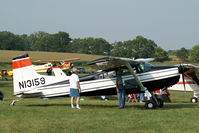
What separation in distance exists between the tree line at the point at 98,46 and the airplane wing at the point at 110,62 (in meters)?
87.9

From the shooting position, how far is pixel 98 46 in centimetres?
12300

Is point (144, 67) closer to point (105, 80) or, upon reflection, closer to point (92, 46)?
point (105, 80)

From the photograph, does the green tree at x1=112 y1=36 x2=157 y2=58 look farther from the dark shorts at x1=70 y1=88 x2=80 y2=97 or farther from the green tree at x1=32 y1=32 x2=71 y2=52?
the dark shorts at x1=70 y1=88 x2=80 y2=97

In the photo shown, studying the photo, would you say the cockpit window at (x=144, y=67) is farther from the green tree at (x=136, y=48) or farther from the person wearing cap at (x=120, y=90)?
the green tree at (x=136, y=48)

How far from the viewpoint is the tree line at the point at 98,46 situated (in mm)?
108312

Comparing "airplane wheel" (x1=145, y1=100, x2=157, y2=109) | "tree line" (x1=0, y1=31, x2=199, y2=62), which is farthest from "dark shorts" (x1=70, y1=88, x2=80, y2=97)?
"tree line" (x1=0, y1=31, x2=199, y2=62)

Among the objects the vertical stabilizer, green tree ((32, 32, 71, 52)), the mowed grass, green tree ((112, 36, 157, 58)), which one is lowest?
the mowed grass

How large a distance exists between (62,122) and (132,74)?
4664 millimetres

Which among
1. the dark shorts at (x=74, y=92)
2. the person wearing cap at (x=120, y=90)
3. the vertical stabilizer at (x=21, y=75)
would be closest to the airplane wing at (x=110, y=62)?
the person wearing cap at (x=120, y=90)

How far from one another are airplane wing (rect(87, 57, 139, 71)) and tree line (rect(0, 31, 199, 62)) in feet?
288

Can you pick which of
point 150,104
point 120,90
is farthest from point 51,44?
point 150,104

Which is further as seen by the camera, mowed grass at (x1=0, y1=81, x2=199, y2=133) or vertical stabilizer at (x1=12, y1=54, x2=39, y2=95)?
vertical stabilizer at (x1=12, y1=54, x2=39, y2=95)

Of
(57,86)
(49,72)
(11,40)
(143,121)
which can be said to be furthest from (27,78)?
(11,40)

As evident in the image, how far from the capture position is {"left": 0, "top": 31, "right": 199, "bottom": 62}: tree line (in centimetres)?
10831
